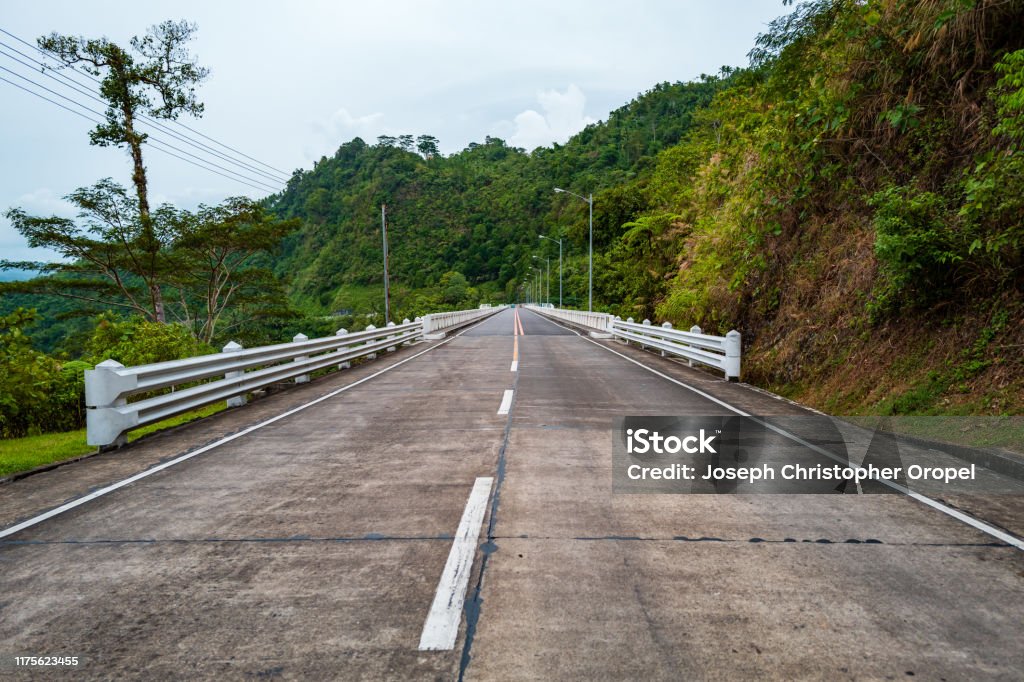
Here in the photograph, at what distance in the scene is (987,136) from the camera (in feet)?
34.1

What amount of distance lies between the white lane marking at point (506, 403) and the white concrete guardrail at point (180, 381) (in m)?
4.58

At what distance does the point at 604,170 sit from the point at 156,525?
13157 cm

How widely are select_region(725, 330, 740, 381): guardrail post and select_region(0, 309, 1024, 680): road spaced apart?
7.69 metres

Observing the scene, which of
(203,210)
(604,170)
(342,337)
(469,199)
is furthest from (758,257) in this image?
(469,199)

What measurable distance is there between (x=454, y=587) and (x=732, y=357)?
11.3 meters

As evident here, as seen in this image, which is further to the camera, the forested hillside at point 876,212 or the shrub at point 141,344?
the shrub at point 141,344

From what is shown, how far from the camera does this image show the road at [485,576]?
9.61ft

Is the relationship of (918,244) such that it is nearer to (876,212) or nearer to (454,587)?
(876,212)

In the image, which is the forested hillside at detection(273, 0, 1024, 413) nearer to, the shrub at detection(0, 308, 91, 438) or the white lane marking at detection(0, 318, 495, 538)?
the white lane marking at detection(0, 318, 495, 538)

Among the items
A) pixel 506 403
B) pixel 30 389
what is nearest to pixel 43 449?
pixel 30 389

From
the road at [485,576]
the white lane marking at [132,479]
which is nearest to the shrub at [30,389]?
the white lane marking at [132,479]

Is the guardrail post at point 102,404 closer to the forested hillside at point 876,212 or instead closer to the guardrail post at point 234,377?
the guardrail post at point 234,377

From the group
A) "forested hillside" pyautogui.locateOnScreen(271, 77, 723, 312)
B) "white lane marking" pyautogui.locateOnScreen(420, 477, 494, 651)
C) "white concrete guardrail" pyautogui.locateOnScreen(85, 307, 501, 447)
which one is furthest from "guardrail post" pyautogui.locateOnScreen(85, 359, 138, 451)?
"forested hillside" pyautogui.locateOnScreen(271, 77, 723, 312)

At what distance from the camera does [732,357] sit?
44.6 ft
